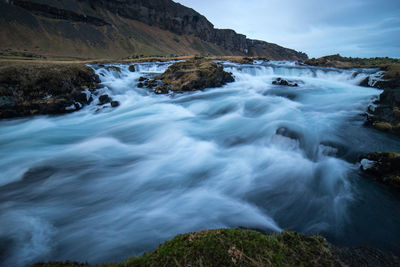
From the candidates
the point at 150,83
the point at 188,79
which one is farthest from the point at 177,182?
the point at 150,83

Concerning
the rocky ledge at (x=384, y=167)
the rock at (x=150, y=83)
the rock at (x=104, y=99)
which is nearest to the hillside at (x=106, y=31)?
the rock at (x=150, y=83)

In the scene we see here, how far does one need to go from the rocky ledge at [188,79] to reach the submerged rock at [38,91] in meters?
5.36

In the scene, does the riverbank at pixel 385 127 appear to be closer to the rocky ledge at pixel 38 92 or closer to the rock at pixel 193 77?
the rock at pixel 193 77

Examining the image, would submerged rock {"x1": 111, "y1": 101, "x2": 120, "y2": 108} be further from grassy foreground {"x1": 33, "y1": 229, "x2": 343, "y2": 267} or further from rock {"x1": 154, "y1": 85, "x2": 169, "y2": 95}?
grassy foreground {"x1": 33, "y1": 229, "x2": 343, "y2": 267}

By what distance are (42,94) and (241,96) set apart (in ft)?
36.6

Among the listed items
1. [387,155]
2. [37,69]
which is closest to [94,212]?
[387,155]

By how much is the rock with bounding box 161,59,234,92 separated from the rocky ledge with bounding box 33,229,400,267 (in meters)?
13.7

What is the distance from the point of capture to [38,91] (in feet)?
32.4

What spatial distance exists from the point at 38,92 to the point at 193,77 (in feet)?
31.1

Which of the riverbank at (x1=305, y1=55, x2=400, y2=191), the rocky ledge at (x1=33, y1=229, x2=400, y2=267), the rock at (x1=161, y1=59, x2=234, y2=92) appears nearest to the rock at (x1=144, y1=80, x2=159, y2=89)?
the rock at (x1=161, y1=59, x2=234, y2=92)

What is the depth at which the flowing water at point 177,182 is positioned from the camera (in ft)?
10.00

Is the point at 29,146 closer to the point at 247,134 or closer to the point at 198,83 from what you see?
the point at 247,134

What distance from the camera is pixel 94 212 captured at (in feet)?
11.8

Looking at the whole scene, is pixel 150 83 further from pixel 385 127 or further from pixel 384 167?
pixel 384 167
